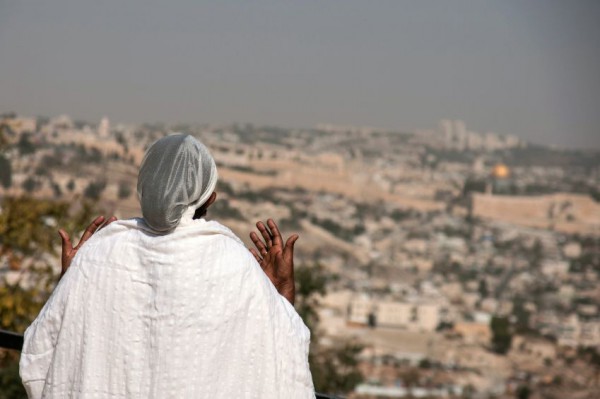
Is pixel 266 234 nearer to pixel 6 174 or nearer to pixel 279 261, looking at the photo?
pixel 279 261

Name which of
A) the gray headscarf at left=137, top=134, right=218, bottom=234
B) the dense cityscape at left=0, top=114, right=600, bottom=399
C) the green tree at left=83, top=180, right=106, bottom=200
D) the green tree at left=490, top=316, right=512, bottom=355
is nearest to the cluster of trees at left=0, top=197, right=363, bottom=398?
the dense cityscape at left=0, top=114, right=600, bottom=399

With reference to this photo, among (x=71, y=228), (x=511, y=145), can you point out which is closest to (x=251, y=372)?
(x=71, y=228)

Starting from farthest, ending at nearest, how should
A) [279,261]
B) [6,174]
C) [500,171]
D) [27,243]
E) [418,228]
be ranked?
1. [500,171]
2. [418,228]
3. [6,174]
4. [27,243]
5. [279,261]

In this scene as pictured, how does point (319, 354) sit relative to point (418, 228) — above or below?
below

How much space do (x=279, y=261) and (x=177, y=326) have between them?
0.85 feet

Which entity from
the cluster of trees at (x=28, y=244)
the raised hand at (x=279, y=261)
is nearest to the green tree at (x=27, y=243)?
the cluster of trees at (x=28, y=244)

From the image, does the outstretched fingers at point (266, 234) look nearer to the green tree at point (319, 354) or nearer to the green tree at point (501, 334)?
the green tree at point (319, 354)

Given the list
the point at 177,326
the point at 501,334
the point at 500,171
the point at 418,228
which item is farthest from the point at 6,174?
the point at 500,171

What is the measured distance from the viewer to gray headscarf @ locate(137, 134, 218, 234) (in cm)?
161

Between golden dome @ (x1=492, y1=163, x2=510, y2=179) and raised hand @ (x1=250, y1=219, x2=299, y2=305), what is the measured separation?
42.0 metres

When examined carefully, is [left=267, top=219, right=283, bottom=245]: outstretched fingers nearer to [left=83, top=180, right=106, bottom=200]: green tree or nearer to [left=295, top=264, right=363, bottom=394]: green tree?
[left=295, top=264, right=363, bottom=394]: green tree

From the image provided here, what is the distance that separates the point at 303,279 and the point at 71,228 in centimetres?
391

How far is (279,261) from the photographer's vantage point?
1834 millimetres

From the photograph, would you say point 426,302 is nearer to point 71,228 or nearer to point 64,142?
point 64,142
